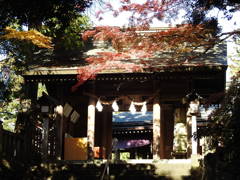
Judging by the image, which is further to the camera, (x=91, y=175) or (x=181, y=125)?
(x=181, y=125)

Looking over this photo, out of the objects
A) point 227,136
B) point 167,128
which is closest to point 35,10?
point 227,136

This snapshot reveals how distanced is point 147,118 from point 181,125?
18.7 feet

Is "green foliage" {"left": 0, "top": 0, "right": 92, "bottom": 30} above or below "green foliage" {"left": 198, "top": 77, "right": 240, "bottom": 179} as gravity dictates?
above

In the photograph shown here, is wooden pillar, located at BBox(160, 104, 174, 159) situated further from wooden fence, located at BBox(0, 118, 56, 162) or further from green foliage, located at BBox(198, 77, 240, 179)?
green foliage, located at BBox(198, 77, 240, 179)

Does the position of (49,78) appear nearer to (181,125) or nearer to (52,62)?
(52,62)

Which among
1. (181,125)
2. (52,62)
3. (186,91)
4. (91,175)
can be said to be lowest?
(91,175)

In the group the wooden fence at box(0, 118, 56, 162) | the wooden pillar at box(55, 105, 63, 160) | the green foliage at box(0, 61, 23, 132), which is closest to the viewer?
the wooden fence at box(0, 118, 56, 162)

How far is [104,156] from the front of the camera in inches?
583

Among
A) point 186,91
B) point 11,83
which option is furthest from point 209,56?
point 11,83

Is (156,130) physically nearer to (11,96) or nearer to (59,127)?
(59,127)

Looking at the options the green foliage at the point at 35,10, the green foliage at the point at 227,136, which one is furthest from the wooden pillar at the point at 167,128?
the green foliage at the point at 35,10

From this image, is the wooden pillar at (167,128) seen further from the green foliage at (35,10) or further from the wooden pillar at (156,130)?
the green foliage at (35,10)

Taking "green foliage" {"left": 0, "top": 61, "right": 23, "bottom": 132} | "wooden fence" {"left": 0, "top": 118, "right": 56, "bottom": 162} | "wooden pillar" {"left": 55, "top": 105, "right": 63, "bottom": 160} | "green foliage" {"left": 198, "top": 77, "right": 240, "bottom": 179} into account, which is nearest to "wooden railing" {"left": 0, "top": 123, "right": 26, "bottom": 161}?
"wooden fence" {"left": 0, "top": 118, "right": 56, "bottom": 162}

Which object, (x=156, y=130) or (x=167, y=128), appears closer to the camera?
(x=156, y=130)
